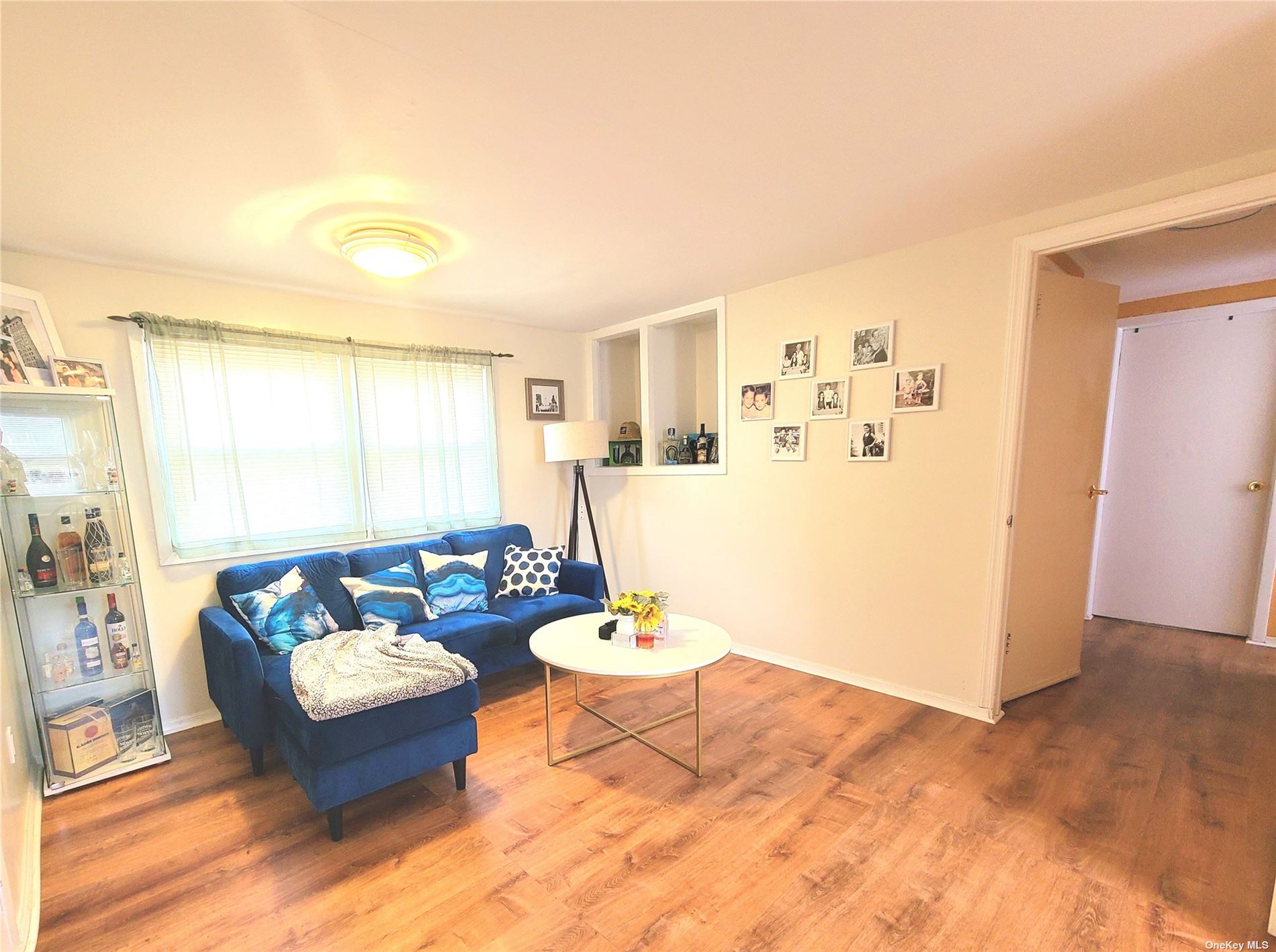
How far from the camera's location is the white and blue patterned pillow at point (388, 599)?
2822 mm

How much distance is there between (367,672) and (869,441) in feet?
8.67

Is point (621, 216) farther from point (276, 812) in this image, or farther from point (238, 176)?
point (276, 812)

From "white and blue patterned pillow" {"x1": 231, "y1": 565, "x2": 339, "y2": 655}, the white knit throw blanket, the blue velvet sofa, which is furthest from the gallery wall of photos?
"white and blue patterned pillow" {"x1": 231, "y1": 565, "x2": 339, "y2": 655}

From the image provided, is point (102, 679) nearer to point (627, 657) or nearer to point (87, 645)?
point (87, 645)

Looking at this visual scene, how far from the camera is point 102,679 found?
2305mm

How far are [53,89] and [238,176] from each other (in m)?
0.47

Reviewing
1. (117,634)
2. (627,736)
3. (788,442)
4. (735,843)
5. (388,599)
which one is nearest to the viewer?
(735,843)

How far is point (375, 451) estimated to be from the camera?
3279 mm

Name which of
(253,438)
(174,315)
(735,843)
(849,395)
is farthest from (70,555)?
(849,395)

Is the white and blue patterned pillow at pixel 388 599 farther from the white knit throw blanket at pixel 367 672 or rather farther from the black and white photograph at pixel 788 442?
the black and white photograph at pixel 788 442

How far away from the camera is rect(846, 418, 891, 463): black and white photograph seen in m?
2.74

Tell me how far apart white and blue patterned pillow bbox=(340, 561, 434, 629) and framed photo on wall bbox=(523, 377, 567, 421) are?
1605 mm

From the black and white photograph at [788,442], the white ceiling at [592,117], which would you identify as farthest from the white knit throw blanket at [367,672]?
the black and white photograph at [788,442]

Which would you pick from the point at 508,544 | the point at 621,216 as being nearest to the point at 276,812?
the point at 508,544
